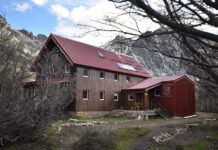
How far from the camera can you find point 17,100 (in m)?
6.98

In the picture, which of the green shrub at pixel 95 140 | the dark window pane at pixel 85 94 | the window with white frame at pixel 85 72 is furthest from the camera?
the window with white frame at pixel 85 72

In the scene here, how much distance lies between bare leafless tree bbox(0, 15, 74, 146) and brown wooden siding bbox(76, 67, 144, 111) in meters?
11.2

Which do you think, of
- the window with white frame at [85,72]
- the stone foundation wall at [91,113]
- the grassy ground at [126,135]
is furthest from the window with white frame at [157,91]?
the grassy ground at [126,135]

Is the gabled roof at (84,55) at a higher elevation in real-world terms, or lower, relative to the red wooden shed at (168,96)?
higher

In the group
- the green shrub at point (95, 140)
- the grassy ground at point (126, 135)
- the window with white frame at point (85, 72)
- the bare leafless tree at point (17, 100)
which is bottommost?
the grassy ground at point (126, 135)

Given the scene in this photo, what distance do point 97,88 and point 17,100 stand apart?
1489 cm

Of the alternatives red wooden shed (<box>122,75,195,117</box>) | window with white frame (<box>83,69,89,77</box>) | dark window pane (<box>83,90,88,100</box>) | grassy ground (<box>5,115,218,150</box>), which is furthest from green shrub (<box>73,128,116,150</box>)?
red wooden shed (<box>122,75,195,117</box>)

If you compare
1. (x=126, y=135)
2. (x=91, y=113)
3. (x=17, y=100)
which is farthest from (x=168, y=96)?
(x=17, y=100)

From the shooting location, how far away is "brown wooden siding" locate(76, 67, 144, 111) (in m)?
19.8

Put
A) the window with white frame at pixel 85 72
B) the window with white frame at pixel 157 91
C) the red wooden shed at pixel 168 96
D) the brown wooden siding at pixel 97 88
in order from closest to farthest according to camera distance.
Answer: the brown wooden siding at pixel 97 88, the window with white frame at pixel 85 72, the red wooden shed at pixel 168 96, the window with white frame at pixel 157 91

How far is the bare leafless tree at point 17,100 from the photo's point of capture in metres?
6.53

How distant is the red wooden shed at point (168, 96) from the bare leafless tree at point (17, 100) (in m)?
15.1

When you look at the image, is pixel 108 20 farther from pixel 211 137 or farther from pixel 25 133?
pixel 211 137

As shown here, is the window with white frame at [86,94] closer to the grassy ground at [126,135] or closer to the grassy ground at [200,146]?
the grassy ground at [126,135]
